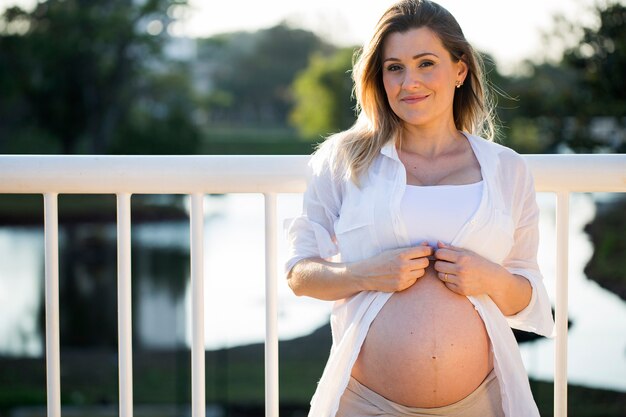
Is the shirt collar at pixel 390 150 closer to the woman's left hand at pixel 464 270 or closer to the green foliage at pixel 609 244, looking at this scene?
the woman's left hand at pixel 464 270

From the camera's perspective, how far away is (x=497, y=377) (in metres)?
2.04

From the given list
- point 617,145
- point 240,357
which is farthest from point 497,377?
point 617,145

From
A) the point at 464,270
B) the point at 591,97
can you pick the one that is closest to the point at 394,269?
the point at 464,270

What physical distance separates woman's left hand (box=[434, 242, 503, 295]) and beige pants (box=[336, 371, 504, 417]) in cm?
24

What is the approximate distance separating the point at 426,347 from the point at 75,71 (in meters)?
32.5

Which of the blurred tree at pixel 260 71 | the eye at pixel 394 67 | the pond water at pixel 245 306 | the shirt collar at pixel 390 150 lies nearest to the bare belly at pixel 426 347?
the shirt collar at pixel 390 150

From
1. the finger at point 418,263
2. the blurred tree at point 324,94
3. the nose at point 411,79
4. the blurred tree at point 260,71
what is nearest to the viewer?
the finger at point 418,263

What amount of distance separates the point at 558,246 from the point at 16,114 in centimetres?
3351

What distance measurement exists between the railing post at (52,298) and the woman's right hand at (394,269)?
0.87m

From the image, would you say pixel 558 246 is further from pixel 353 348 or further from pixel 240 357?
pixel 240 357

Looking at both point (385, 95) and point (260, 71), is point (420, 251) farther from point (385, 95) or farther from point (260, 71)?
point (260, 71)

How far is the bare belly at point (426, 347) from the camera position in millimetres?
1985

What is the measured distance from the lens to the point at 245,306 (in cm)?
1467

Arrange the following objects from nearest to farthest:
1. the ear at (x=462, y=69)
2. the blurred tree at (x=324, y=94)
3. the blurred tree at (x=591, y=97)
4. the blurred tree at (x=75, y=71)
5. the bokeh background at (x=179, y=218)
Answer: the ear at (x=462, y=69) → the bokeh background at (x=179, y=218) → the blurred tree at (x=591, y=97) → the blurred tree at (x=75, y=71) → the blurred tree at (x=324, y=94)
